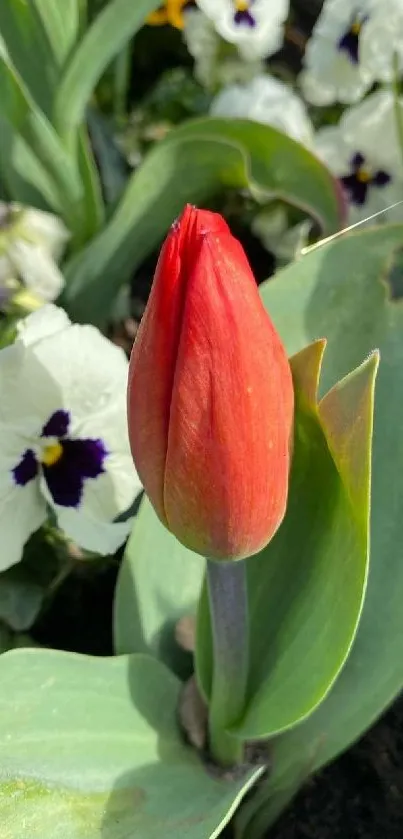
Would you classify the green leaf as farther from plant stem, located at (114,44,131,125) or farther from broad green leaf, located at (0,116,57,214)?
plant stem, located at (114,44,131,125)

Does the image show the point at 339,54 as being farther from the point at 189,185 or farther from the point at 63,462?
the point at 63,462

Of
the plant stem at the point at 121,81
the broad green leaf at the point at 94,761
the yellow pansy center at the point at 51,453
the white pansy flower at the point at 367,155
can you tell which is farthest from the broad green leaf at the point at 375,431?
the plant stem at the point at 121,81

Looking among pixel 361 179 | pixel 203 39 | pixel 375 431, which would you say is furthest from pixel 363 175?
pixel 375 431

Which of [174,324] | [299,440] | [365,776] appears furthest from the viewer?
[365,776]

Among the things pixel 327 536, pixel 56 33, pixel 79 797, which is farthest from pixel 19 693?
pixel 56 33

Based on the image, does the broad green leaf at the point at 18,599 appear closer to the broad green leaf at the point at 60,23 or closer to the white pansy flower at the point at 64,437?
the white pansy flower at the point at 64,437

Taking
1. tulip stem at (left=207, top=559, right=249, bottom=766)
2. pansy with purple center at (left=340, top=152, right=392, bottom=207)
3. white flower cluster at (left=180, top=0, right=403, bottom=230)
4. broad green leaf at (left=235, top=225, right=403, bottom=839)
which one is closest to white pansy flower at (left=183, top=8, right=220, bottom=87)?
white flower cluster at (left=180, top=0, right=403, bottom=230)

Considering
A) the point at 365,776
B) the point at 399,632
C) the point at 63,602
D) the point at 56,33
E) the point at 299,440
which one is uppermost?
the point at 56,33

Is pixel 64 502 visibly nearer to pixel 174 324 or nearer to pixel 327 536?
pixel 327 536
